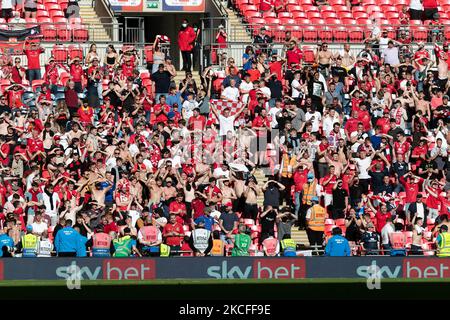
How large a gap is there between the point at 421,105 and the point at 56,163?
7640 mm

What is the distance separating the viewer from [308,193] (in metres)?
28.9

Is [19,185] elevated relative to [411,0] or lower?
lower

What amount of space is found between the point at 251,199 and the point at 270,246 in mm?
1797

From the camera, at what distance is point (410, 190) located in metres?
29.5

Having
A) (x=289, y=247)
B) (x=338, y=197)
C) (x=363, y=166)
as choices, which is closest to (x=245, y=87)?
(x=363, y=166)

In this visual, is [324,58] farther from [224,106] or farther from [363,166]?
[363,166]

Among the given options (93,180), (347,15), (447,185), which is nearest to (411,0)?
(347,15)

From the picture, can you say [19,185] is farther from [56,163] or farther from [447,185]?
[447,185]

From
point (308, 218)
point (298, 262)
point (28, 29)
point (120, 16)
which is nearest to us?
point (298, 262)

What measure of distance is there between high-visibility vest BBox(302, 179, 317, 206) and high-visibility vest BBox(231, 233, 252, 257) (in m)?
2.25

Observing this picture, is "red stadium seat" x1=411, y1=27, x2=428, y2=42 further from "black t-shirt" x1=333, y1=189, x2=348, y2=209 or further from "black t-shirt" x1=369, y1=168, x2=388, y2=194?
"black t-shirt" x1=333, y1=189, x2=348, y2=209

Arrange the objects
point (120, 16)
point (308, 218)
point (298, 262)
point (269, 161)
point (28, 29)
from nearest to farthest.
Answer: point (298, 262) < point (308, 218) < point (269, 161) < point (28, 29) < point (120, 16)

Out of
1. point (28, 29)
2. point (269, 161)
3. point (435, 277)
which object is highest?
point (28, 29)

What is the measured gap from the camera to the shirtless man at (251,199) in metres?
28.5
